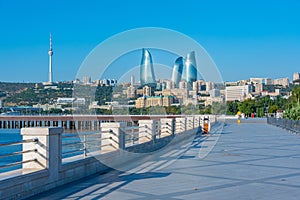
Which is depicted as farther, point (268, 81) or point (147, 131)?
point (268, 81)

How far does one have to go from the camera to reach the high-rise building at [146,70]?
20.5 metres

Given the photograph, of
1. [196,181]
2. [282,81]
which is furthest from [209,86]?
[282,81]

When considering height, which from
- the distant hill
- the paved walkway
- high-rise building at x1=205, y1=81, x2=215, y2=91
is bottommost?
the paved walkway

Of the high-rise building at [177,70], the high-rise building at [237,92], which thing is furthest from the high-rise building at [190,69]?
the high-rise building at [237,92]

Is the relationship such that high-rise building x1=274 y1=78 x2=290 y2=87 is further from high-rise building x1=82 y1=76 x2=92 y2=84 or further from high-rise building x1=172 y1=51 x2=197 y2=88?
high-rise building x1=82 y1=76 x2=92 y2=84

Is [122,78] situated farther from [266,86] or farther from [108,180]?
[266,86]

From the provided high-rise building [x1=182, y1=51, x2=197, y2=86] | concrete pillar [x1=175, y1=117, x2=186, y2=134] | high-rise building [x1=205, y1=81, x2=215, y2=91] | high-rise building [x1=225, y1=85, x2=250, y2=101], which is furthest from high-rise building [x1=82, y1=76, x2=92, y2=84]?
high-rise building [x1=225, y1=85, x2=250, y2=101]

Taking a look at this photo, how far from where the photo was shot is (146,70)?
21.5 meters

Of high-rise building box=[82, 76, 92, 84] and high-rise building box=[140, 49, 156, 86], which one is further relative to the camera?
high-rise building box=[140, 49, 156, 86]

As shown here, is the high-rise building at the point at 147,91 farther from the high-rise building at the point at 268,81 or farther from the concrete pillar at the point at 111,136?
the high-rise building at the point at 268,81

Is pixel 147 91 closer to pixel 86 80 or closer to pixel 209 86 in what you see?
pixel 86 80

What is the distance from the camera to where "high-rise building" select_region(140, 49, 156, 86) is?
2048cm

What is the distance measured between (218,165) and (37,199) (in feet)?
18.7

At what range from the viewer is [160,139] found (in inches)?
690
